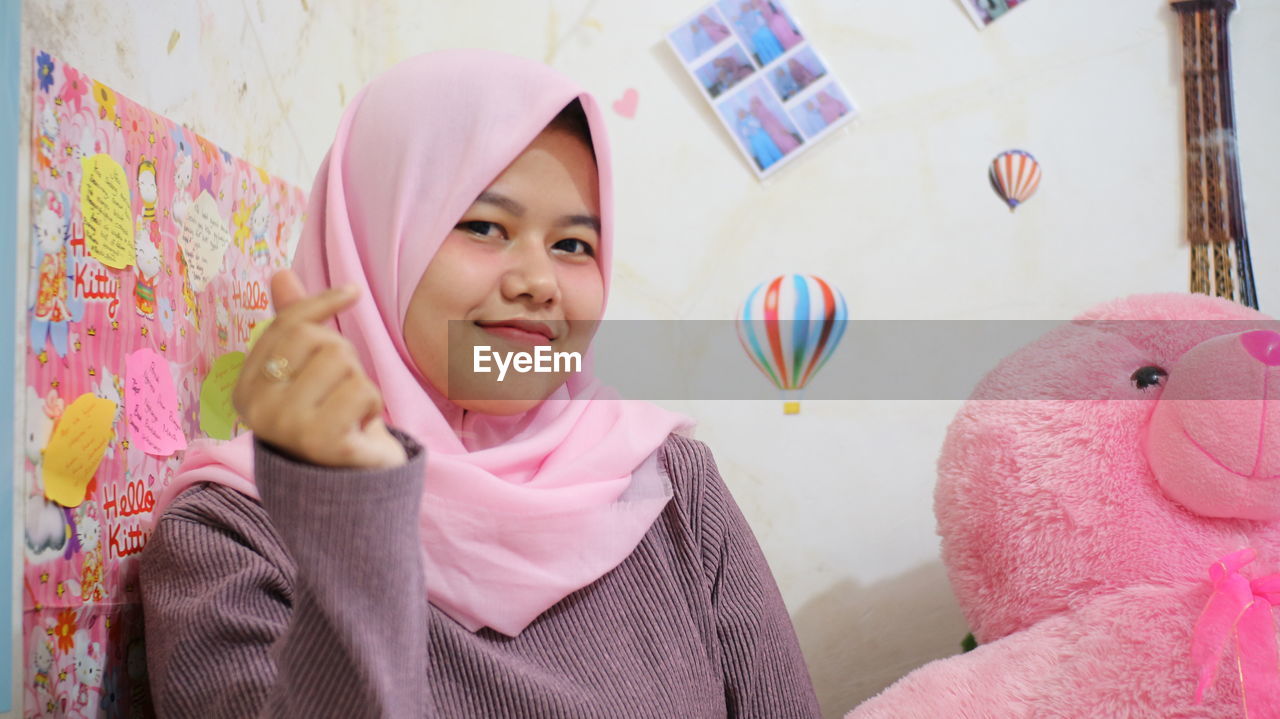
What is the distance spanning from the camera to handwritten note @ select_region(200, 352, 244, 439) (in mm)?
979

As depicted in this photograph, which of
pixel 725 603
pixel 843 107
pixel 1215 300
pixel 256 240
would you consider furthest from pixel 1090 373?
pixel 256 240

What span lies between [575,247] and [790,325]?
58 centimetres

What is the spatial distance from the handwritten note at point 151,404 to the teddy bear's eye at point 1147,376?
0.94m

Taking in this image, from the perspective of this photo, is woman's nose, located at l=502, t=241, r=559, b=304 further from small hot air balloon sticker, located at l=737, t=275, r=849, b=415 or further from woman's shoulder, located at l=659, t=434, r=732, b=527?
small hot air balloon sticker, located at l=737, t=275, r=849, b=415

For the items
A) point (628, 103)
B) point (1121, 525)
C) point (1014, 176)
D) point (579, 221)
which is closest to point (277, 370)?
point (579, 221)

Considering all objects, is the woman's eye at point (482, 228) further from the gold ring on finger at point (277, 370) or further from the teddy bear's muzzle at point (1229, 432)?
the teddy bear's muzzle at point (1229, 432)

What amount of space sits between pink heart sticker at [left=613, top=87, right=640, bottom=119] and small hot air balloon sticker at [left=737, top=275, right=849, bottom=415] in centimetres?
32

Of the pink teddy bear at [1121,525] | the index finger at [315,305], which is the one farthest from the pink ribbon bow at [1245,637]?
the index finger at [315,305]

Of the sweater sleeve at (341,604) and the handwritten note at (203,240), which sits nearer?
the sweater sleeve at (341,604)

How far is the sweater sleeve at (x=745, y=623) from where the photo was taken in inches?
36.8

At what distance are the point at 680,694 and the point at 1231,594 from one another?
1.60ft

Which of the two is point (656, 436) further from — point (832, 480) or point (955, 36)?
point (955, 36)

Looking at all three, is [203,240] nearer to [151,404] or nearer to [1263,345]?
[151,404]

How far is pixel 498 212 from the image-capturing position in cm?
86
